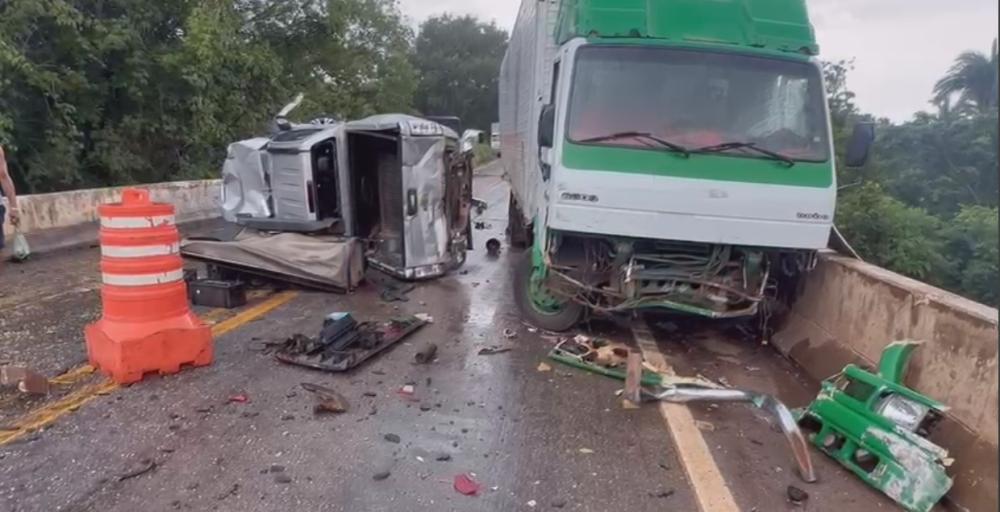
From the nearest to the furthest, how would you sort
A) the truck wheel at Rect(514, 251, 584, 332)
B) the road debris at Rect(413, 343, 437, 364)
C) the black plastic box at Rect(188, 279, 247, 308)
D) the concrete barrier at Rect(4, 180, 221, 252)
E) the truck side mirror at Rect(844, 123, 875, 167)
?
1. the road debris at Rect(413, 343, 437, 364)
2. the truck side mirror at Rect(844, 123, 875, 167)
3. the truck wheel at Rect(514, 251, 584, 332)
4. the black plastic box at Rect(188, 279, 247, 308)
5. the concrete barrier at Rect(4, 180, 221, 252)

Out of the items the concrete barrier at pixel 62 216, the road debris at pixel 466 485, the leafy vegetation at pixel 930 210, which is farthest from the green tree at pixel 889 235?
the concrete barrier at pixel 62 216

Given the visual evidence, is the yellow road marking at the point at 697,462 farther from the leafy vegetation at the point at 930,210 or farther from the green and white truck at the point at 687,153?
the leafy vegetation at the point at 930,210

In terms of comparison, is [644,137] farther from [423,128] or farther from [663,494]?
[423,128]

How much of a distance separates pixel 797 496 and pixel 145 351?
4.19 metres

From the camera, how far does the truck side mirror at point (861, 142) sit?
19.0 feet

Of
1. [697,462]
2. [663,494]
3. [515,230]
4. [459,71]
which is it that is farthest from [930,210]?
[459,71]

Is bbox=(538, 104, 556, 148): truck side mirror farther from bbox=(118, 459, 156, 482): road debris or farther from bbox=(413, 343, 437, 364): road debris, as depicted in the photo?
bbox=(118, 459, 156, 482): road debris

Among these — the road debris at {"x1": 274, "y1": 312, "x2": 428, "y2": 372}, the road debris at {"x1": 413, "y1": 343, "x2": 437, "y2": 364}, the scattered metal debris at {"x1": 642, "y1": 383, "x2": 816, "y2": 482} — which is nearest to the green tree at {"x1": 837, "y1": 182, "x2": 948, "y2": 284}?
the scattered metal debris at {"x1": 642, "y1": 383, "x2": 816, "y2": 482}

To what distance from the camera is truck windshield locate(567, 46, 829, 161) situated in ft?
18.2

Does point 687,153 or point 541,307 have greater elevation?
point 687,153

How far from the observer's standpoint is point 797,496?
11.6ft

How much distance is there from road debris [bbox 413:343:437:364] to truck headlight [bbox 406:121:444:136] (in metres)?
3.04

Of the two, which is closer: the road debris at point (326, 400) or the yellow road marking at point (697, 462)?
the yellow road marking at point (697, 462)

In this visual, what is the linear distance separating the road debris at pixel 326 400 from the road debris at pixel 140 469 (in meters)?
1.01
